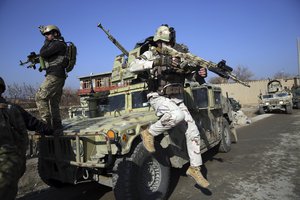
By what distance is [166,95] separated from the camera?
146 inches

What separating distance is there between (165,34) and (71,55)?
5.36ft

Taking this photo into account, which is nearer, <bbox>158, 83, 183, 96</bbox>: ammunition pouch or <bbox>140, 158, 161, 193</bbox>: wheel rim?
<bbox>140, 158, 161, 193</bbox>: wheel rim

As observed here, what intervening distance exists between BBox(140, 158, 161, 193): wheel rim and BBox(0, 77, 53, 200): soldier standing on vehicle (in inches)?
60.2

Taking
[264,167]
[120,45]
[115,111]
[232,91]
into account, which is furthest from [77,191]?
[232,91]

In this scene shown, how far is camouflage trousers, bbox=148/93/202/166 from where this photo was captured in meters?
3.44

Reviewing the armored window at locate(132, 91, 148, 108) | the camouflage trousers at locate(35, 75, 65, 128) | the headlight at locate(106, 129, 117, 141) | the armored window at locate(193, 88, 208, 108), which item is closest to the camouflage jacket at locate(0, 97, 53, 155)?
the headlight at locate(106, 129, 117, 141)

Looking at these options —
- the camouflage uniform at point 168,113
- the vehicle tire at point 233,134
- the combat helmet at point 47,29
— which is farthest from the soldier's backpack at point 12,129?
the vehicle tire at point 233,134

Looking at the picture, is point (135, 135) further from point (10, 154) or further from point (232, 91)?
point (232, 91)

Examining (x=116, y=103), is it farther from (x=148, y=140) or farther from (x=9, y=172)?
(x=9, y=172)

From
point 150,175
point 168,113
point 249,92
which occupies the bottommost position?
point 150,175

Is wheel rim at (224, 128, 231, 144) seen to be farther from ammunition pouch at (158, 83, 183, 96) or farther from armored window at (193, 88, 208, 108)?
ammunition pouch at (158, 83, 183, 96)

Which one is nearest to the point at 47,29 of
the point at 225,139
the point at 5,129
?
the point at 5,129

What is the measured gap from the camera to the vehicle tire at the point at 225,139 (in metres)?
6.54

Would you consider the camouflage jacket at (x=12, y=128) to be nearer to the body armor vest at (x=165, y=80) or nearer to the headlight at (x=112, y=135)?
the headlight at (x=112, y=135)
